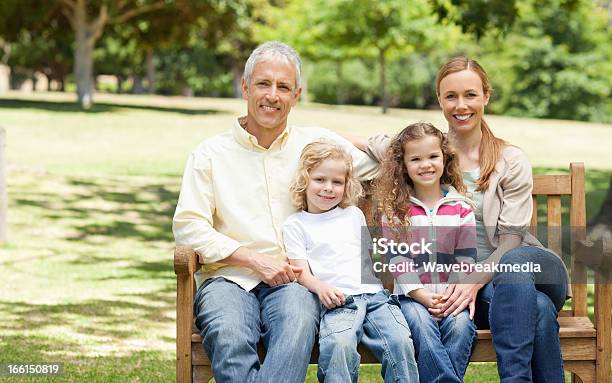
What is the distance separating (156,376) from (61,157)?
13265 mm

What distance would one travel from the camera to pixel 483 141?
428cm

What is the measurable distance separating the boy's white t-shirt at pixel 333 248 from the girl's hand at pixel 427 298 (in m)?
0.17

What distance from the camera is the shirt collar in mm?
4164

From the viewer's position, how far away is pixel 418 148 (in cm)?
407

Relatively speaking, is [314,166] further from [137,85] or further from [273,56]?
[137,85]

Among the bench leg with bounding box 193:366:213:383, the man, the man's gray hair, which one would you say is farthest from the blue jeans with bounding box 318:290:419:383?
the man's gray hair

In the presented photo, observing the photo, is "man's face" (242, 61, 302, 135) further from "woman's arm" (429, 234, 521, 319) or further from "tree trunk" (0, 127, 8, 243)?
"tree trunk" (0, 127, 8, 243)

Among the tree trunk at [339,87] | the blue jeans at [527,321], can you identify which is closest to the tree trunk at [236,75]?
the tree trunk at [339,87]

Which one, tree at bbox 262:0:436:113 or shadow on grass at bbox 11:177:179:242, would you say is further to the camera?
tree at bbox 262:0:436:113

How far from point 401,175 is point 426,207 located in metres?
0.18

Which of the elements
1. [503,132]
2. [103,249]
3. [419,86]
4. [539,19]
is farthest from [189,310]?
[419,86]

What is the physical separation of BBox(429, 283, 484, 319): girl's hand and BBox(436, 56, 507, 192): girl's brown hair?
0.49 meters

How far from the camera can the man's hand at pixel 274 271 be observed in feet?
12.9

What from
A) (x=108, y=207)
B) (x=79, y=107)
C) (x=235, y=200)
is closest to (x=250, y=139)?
(x=235, y=200)
